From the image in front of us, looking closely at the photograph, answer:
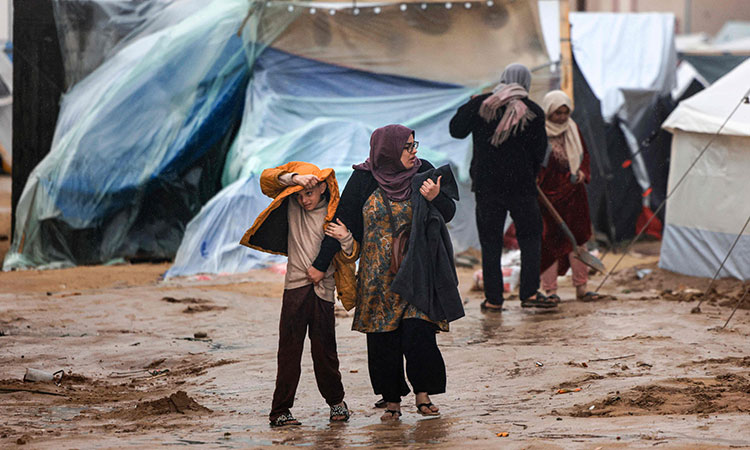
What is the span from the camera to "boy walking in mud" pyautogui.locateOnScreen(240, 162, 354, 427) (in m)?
4.21

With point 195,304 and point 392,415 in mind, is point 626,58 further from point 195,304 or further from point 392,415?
point 392,415

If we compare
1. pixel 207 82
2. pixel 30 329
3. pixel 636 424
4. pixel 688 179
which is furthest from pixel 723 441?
pixel 207 82

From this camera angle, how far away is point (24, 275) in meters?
9.60

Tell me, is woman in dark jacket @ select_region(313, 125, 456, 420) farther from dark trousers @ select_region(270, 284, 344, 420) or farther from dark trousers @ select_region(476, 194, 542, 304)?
dark trousers @ select_region(476, 194, 542, 304)

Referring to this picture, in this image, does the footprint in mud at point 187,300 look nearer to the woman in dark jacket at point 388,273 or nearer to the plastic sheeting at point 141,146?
the plastic sheeting at point 141,146

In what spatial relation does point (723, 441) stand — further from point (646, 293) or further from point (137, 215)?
point (137, 215)

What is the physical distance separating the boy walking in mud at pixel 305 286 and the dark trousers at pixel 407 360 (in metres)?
0.19

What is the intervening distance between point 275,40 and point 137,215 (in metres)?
2.57

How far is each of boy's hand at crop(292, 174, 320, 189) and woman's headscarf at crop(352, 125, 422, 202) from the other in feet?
0.65

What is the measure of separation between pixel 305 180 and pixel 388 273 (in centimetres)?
56

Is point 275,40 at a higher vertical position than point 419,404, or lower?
higher

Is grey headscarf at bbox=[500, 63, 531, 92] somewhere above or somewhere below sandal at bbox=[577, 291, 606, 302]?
above

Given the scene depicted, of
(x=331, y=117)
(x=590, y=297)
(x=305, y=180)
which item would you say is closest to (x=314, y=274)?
(x=305, y=180)

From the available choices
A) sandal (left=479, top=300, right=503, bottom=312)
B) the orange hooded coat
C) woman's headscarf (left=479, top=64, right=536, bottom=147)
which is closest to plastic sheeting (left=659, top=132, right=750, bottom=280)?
sandal (left=479, top=300, right=503, bottom=312)
